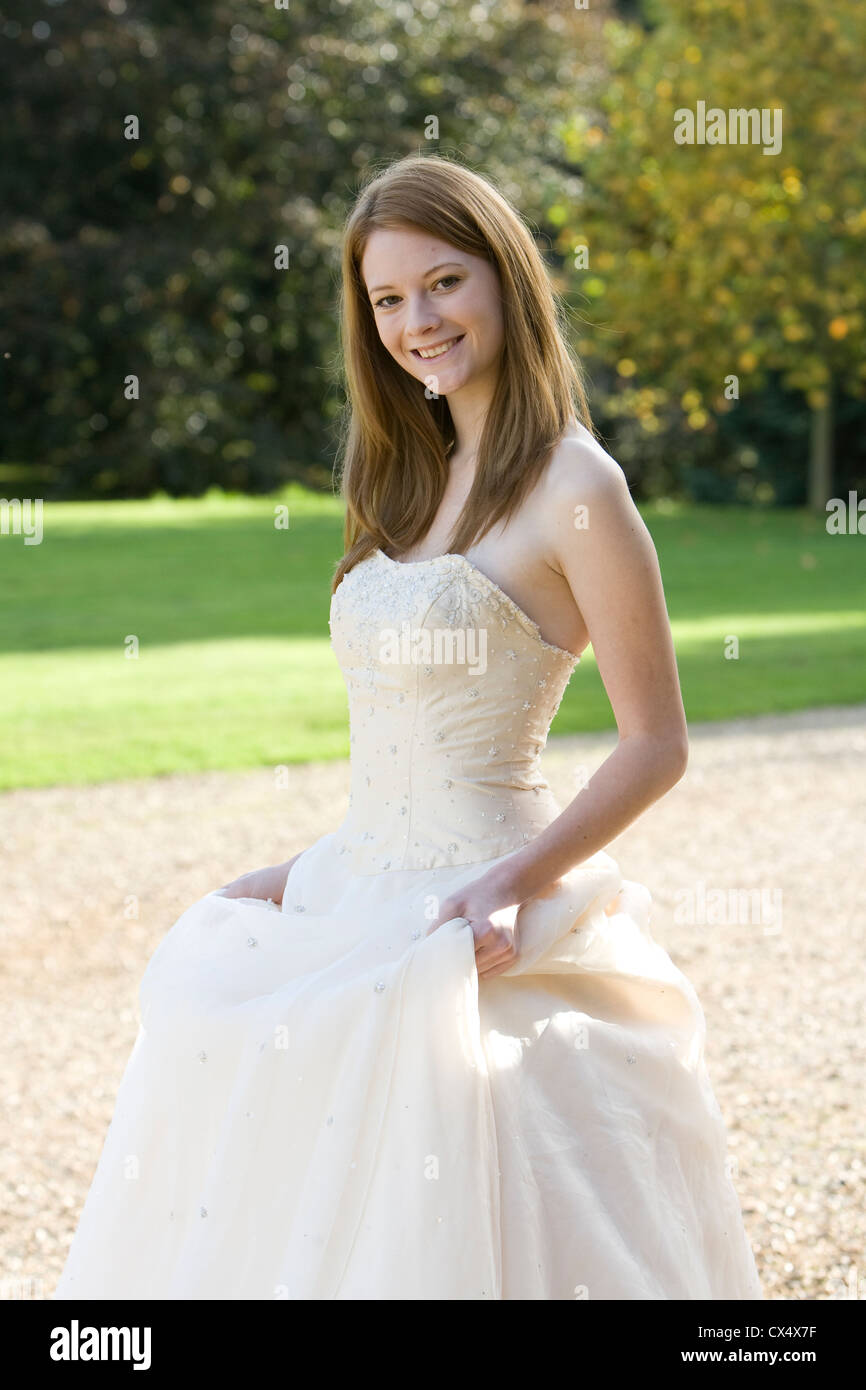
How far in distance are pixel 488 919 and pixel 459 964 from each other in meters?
0.09

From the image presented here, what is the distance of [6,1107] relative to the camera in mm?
4547

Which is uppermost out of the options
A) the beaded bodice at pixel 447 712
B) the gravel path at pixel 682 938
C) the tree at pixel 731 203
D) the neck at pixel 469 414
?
the tree at pixel 731 203

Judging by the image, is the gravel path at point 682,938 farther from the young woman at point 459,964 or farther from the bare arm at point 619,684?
the bare arm at point 619,684

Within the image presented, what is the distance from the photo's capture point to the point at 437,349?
2.53 meters

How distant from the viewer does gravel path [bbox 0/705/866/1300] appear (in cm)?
394

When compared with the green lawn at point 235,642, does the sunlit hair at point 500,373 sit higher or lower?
higher

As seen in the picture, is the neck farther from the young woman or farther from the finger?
the finger

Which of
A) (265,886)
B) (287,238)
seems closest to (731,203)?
(287,238)

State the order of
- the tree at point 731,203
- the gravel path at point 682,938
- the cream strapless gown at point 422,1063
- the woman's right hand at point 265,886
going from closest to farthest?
the cream strapless gown at point 422,1063 → the woman's right hand at point 265,886 → the gravel path at point 682,938 → the tree at point 731,203

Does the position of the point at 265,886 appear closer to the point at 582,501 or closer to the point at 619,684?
the point at 619,684

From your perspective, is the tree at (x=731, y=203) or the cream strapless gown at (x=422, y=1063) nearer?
the cream strapless gown at (x=422, y=1063)

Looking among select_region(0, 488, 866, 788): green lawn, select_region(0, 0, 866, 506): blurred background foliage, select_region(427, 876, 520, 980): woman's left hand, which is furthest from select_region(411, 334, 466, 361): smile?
select_region(0, 0, 866, 506): blurred background foliage

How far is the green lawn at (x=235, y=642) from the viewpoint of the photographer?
9.64m

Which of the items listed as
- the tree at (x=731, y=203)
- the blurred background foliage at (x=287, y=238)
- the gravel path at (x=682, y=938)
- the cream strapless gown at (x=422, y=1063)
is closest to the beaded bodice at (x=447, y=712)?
the cream strapless gown at (x=422, y=1063)
